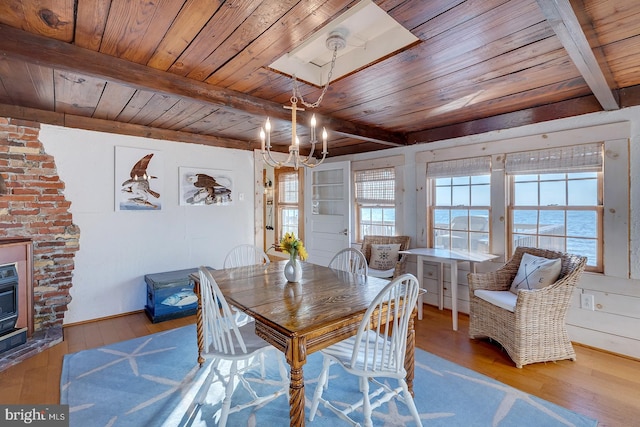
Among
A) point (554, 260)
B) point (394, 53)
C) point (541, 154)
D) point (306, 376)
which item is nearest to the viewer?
point (394, 53)

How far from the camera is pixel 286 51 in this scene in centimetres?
186

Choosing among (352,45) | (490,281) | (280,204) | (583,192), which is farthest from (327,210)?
(583,192)

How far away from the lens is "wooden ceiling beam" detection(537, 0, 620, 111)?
133 centimetres

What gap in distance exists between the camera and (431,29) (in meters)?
1.66

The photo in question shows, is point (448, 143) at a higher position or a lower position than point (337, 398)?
higher

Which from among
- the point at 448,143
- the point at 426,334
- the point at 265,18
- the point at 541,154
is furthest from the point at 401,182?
the point at 265,18

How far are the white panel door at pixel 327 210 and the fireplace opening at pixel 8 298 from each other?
3.36 metres

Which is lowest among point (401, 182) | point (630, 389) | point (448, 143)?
point (630, 389)

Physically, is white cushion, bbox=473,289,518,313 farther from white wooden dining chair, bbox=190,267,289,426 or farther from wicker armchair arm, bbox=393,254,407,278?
white wooden dining chair, bbox=190,267,289,426

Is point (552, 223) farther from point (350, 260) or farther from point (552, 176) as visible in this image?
point (350, 260)

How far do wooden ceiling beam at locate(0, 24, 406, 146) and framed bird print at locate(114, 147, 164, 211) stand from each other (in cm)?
183

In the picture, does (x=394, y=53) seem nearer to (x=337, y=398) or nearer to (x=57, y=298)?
(x=337, y=398)

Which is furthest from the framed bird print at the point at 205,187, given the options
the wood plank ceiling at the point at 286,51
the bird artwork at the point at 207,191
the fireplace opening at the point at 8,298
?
the fireplace opening at the point at 8,298

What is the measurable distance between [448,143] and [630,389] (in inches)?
107
